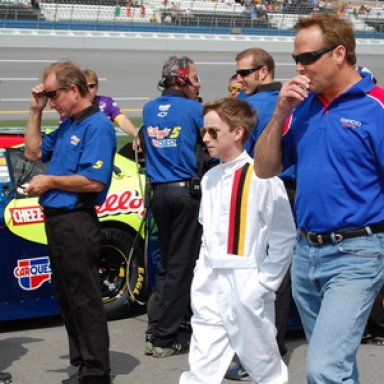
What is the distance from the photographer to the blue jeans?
12.9 ft

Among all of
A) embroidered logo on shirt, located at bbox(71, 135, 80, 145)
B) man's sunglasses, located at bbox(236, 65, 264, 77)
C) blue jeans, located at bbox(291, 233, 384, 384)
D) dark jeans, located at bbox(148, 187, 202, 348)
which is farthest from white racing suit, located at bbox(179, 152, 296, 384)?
man's sunglasses, located at bbox(236, 65, 264, 77)

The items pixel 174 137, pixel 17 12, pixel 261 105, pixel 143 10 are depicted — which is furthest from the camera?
pixel 143 10

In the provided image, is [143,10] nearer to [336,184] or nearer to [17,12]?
[17,12]

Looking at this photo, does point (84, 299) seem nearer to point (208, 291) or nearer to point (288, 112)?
point (208, 291)

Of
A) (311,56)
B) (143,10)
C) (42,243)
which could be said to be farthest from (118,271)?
(143,10)

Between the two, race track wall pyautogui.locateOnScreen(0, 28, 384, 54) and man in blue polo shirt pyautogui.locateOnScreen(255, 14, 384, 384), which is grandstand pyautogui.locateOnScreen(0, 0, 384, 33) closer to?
race track wall pyautogui.locateOnScreen(0, 28, 384, 54)

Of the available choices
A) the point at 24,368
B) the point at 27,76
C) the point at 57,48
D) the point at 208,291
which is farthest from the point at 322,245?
the point at 57,48

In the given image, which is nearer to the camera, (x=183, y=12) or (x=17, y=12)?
(x=17, y=12)

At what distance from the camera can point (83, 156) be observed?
5.50 metres

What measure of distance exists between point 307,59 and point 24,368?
3092mm

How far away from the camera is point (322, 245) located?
4.11 meters

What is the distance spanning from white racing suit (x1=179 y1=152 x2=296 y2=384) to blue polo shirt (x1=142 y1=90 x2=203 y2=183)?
1546mm

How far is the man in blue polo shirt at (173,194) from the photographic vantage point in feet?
21.2

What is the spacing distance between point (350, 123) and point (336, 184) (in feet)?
0.86
